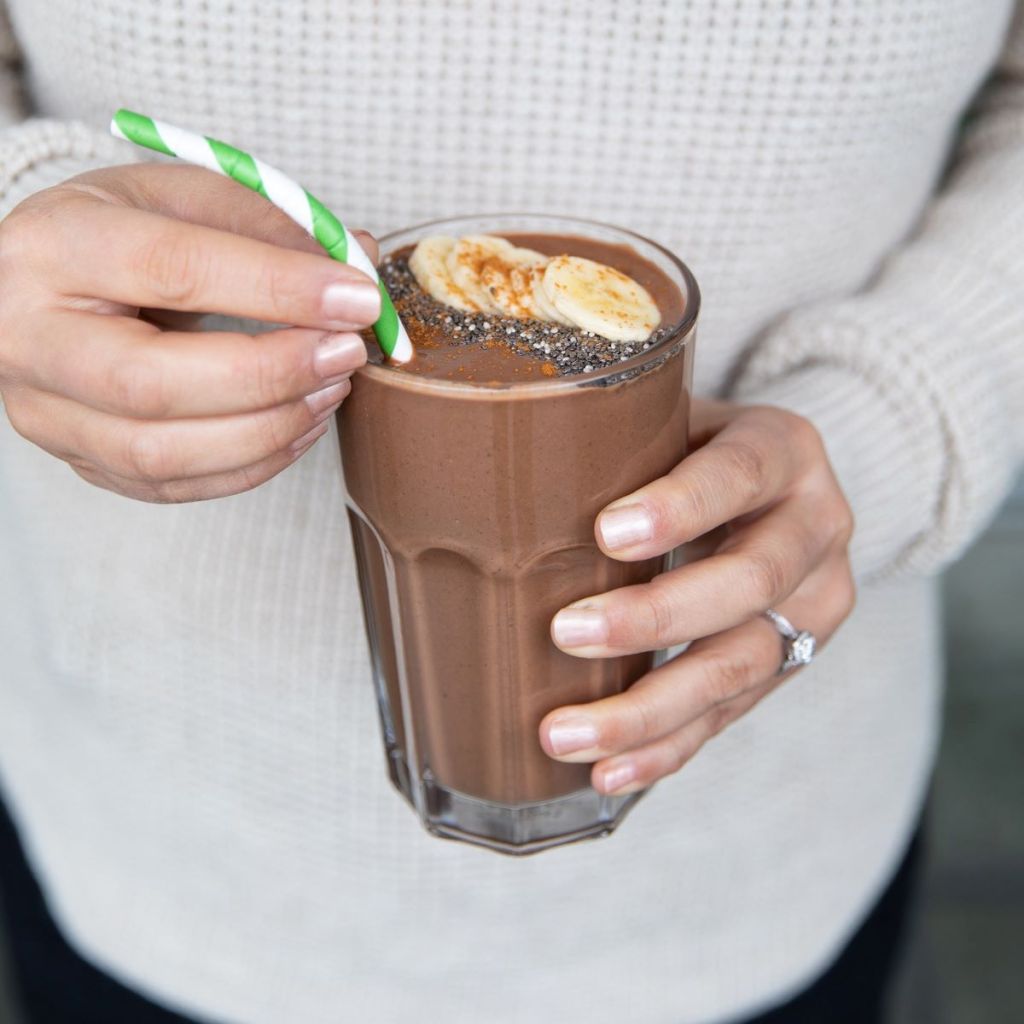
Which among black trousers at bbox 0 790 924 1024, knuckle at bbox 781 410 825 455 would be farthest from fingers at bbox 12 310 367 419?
black trousers at bbox 0 790 924 1024

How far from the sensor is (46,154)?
0.81 m

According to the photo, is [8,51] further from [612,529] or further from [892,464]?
[892,464]

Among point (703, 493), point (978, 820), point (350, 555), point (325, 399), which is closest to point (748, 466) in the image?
point (703, 493)

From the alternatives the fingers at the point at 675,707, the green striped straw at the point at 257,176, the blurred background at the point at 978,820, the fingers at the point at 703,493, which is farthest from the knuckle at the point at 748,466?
the blurred background at the point at 978,820

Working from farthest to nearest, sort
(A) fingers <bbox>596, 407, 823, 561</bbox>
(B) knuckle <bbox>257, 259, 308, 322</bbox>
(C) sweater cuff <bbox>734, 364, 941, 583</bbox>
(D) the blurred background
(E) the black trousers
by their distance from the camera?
(D) the blurred background, (E) the black trousers, (C) sweater cuff <bbox>734, 364, 941, 583</bbox>, (A) fingers <bbox>596, 407, 823, 561</bbox>, (B) knuckle <bbox>257, 259, 308, 322</bbox>

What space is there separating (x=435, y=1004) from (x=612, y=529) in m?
0.67

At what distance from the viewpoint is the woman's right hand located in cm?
53

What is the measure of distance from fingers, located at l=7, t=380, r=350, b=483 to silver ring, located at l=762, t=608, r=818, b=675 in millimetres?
341

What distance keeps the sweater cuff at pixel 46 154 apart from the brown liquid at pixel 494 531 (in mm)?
325

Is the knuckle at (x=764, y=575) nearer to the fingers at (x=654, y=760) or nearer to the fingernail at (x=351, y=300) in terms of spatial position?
the fingers at (x=654, y=760)

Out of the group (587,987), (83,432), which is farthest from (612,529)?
(587,987)

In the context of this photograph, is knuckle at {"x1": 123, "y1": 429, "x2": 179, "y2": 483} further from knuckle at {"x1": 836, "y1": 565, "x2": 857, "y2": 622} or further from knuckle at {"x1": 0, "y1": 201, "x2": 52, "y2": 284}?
knuckle at {"x1": 836, "y1": 565, "x2": 857, "y2": 622}

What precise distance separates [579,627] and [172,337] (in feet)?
0.93

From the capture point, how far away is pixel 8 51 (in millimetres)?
977
